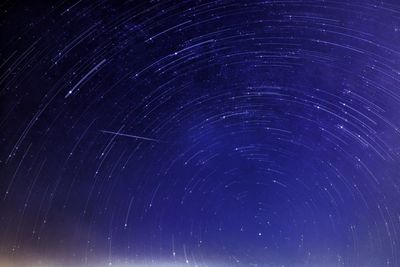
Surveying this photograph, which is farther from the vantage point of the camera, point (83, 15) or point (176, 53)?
point (176, 53)

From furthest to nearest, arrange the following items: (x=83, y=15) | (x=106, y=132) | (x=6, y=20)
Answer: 1. (x=106, y=132)
2. (x=83, y=15)
3. (x=6, y=20)

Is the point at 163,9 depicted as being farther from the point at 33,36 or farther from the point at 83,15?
the point at 33,36

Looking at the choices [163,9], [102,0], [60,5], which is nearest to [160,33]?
[163,9]

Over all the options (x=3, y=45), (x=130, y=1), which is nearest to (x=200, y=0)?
(x=130, y=1)

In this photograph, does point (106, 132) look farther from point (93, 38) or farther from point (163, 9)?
point (163, 9)

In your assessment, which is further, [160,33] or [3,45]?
[160,33]

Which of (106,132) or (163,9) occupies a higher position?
(163,9)

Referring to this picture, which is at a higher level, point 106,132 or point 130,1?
point 130,1

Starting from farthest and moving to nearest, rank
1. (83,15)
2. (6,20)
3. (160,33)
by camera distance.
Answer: (160,33) → (83,15) → (6,20)

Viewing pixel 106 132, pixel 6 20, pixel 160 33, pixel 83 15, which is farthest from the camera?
pixel 106 132
